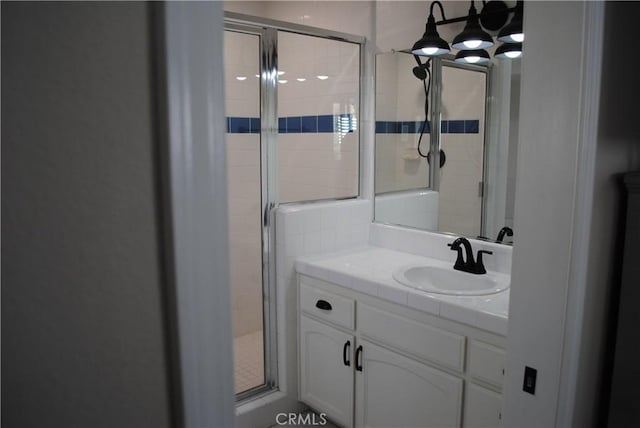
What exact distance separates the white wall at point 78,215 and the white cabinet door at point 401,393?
1.63m

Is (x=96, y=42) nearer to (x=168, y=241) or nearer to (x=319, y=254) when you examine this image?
(x=168, y=241)

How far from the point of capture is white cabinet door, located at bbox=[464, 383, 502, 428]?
5.74 ft

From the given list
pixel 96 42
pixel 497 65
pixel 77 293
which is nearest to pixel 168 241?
pixel 77 293

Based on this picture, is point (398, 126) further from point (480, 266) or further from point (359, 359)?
point (359, 359)

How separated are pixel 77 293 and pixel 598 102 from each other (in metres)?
1.07

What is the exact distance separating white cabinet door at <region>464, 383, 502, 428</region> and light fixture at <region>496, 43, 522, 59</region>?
4.52 feet

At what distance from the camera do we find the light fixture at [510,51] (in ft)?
6.93

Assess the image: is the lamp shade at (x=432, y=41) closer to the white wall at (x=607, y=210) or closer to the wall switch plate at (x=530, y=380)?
the white wall at (x=607, y=210)

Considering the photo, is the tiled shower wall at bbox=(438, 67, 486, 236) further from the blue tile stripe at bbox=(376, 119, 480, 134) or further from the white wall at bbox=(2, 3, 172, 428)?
the white wall at bbox=(2, 3, 172, 428)

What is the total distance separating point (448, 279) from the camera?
2307mm

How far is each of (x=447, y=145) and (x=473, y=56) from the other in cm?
45

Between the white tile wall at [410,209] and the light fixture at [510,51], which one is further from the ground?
the light fixture at [510,51]

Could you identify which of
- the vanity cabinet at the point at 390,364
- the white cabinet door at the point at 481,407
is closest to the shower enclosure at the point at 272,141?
the vanity cabinet at the point at 390,364

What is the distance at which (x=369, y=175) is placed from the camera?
2807 millimetres
